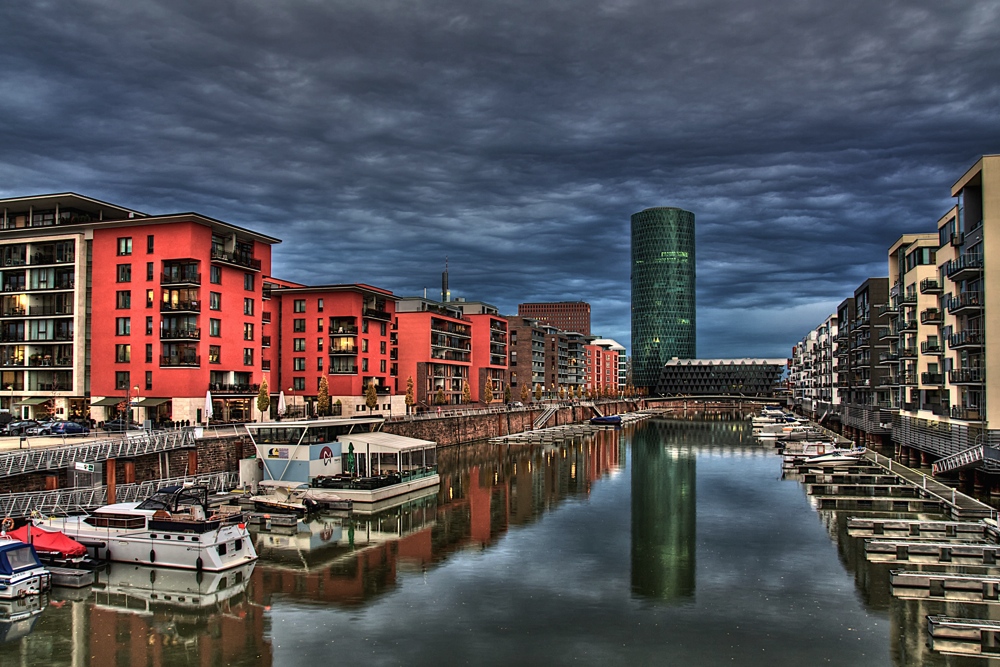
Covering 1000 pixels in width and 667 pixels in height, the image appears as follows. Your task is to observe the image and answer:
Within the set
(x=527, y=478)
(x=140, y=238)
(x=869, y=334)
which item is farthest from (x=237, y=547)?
(x=869, y=334)

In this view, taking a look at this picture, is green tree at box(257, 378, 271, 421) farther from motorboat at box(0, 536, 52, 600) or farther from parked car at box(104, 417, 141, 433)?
motorboat at box(0, 536, 52, 600)

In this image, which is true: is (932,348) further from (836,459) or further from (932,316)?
(836,459)

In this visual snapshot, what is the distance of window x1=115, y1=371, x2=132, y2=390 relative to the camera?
274ft

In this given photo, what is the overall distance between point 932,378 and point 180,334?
3196 inches

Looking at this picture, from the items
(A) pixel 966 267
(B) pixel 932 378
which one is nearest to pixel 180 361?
(A) pixel 966 267

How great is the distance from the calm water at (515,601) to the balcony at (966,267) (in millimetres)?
26378

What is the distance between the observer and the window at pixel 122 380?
83.5 m

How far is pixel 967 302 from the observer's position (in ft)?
222

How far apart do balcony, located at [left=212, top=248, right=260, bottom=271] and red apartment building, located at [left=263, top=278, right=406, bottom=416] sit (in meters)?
22.2

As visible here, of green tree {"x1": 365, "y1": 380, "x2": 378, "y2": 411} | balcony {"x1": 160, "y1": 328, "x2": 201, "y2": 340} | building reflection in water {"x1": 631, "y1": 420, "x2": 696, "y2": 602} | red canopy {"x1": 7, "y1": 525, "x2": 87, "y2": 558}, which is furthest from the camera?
green tree {"x1": 365, "y1": 380, "x2": 378, "y2": 411}

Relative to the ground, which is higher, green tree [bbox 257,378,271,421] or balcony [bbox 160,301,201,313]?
balcony [bbox 160,301,201,313]

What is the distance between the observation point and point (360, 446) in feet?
226

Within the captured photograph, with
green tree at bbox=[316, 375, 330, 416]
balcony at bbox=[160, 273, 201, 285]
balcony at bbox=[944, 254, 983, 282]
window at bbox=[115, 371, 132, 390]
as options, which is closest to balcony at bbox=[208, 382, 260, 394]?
window at bbox=[115, 371, 132, 390]

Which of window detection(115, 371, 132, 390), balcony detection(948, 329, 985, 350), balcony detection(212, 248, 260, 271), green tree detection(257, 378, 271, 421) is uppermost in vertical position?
balcony detection(212, 248, 260, 271)
